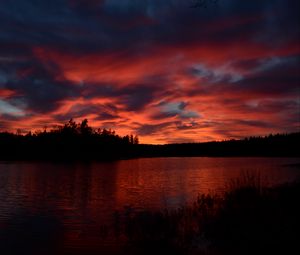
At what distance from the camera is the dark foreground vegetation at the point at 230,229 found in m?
14.0

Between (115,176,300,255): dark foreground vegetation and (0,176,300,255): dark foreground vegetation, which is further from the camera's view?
(0,176,300,255): dark foreground vegetation

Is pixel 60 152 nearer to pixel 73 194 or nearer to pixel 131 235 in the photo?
pixel 73 194

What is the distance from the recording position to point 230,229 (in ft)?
54.2

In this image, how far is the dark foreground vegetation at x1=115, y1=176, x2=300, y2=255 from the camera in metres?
14.0

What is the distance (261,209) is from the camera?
18.0 meters

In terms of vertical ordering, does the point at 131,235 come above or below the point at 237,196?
below

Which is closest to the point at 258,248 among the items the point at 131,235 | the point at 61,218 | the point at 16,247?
the point at 131,235

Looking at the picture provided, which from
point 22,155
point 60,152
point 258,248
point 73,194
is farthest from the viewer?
point 60,152

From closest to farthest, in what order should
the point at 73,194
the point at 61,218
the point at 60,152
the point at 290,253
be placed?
the point at 290,253 < the point at 61,218 < the point at 73,194 < the point at 60,152

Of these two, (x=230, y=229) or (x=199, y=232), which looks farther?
(x=199, y=232)

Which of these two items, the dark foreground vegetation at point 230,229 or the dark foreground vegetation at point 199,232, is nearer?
the dark foreground vegetation at point 230,229

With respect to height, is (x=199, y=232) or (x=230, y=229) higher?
(x=230, y=229)

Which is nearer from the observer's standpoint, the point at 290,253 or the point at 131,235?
the point at 290,253

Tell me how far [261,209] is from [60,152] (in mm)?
171743
